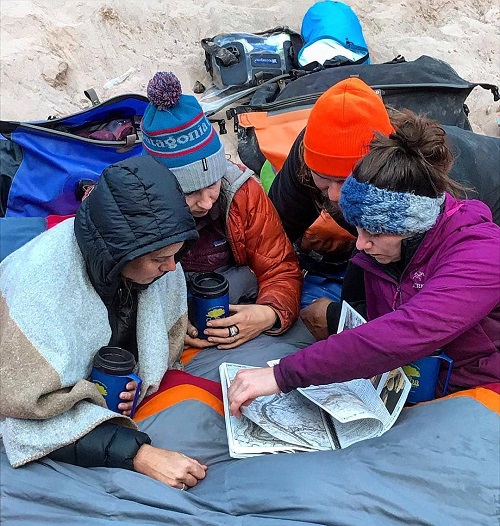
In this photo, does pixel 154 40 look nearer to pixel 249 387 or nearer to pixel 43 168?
pixel 43 168

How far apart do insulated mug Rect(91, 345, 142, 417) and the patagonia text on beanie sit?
640 mm

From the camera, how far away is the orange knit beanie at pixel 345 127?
2.14 metres

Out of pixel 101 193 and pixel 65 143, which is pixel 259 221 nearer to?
pixel 101 193

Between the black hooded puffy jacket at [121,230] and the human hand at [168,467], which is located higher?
the black hooded puffy jacket at [121,230]

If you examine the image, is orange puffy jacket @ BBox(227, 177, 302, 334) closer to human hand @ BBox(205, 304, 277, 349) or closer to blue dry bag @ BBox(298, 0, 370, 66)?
human hand @ BBox(205, 304, 277, 349)

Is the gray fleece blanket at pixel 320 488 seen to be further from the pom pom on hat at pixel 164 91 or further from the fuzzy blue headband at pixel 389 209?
the pom pom on hat at pixel 164 91

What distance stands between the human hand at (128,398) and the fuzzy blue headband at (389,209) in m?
0.72

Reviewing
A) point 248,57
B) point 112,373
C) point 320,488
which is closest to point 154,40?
point 248,57

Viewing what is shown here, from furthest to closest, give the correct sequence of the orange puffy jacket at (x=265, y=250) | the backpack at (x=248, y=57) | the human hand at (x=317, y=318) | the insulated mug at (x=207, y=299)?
the backpack at (x=248, y=57)
the human hand at (x=317, y=318)
the orange puffy jacket at (x=265, y=250)
the insulated mug at (x=207, y=299)

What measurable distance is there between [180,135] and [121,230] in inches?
24.7

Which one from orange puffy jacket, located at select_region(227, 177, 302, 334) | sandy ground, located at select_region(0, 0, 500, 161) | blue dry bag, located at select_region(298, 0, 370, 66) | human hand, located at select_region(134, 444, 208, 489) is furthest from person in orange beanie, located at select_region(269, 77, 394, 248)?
blue dry bag, located at select_region(298, 0, 370, 66)

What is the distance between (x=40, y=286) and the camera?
67.9 inches

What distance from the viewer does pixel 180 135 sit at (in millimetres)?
2217

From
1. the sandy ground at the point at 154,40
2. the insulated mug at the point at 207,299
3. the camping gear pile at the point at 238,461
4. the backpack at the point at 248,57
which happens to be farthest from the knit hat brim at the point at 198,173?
the backpack at the point at 248,57
